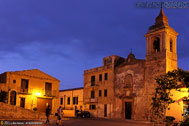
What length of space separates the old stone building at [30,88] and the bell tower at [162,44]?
16.1 m

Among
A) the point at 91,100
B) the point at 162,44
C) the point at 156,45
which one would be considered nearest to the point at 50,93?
the point at 91,100

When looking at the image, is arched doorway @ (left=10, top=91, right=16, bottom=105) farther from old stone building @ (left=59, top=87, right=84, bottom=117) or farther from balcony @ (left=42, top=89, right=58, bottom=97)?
old stone building @ (left=59, top=87, right=84, bottom=117)

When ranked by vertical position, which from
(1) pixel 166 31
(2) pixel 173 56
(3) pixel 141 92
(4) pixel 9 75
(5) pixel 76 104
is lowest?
(5) pixel 76 104

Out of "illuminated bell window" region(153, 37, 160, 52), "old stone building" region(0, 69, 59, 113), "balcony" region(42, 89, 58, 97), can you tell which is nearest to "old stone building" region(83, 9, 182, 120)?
"illuminated bell window" region(153, 37, 160, 52)

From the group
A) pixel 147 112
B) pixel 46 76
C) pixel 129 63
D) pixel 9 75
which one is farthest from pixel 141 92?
pixel 9 75

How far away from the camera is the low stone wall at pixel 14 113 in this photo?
22734 mm

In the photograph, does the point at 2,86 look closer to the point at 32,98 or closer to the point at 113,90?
the point at 32,98

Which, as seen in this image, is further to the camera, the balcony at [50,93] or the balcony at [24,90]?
the balcony at [50,93]

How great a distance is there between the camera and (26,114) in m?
24.4

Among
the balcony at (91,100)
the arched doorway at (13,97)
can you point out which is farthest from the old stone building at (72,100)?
the arched doorway at (13,97)

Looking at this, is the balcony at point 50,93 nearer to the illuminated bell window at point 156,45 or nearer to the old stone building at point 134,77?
the old stone building at point 134,77

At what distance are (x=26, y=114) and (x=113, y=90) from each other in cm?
1634

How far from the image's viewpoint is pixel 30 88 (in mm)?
34656

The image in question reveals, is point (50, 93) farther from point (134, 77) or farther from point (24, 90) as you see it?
point (134, 77)
